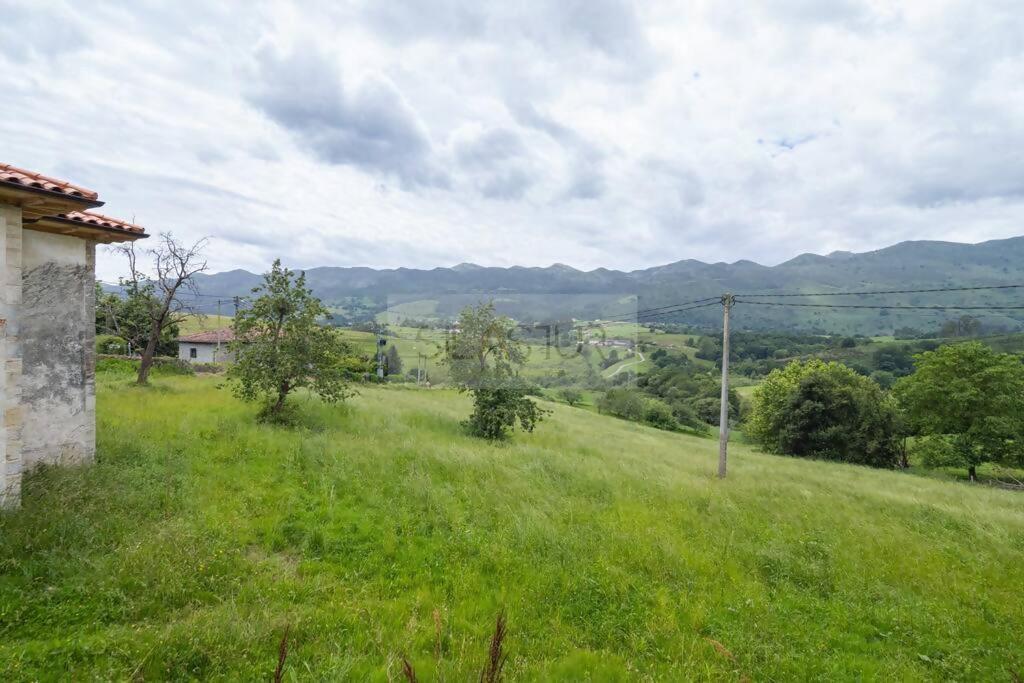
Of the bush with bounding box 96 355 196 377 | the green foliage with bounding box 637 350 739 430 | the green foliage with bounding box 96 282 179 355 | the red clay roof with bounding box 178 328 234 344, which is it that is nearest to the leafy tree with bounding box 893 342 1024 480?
the green foliage with bounding box 637 350 739 430

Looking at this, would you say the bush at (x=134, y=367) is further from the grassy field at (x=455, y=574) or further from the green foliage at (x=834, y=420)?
the green foliage at (x=834, y=420)

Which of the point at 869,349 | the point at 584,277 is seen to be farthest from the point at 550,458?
the point at 869,349

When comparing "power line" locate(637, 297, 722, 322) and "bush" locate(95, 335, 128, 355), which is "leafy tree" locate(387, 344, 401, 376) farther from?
"power line" locate(637, 297, 722, 322)

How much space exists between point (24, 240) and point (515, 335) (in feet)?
42.9

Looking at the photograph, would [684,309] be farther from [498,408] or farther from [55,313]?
[55,313]

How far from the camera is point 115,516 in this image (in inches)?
252

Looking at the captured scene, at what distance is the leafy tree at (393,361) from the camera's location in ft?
169

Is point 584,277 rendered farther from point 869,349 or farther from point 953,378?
point 869,349

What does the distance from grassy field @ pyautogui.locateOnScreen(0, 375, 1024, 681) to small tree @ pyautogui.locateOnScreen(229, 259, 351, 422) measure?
247 centimetres

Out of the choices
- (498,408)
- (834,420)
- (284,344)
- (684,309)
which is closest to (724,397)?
(684,309)

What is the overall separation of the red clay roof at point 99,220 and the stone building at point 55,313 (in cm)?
2

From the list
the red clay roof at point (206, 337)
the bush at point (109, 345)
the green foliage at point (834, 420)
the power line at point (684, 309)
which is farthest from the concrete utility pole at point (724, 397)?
the red clay roof at point (206, 337)

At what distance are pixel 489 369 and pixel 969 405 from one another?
33.6 metres

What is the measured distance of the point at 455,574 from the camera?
6410mm
